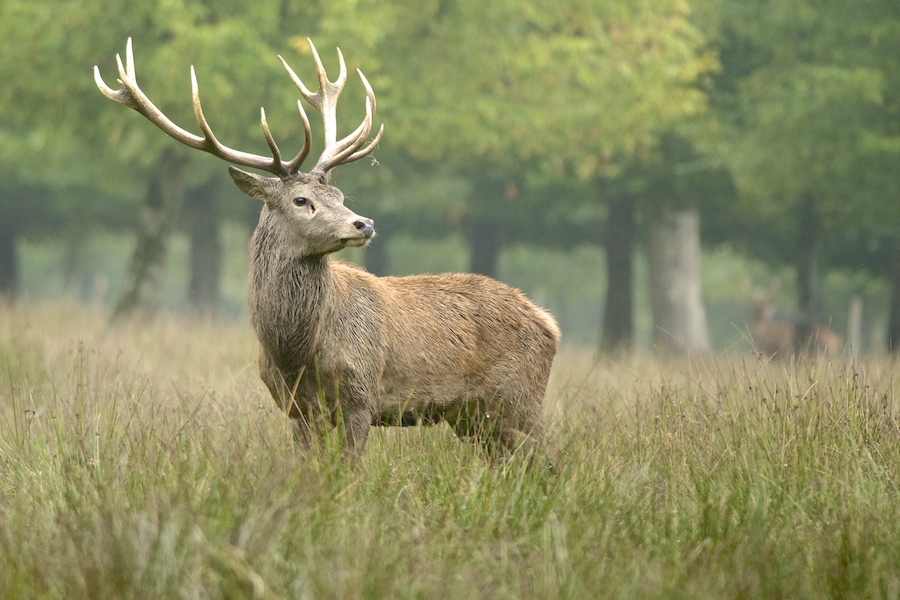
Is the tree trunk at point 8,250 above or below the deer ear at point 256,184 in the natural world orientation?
below

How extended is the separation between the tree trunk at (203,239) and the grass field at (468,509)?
44.6ft

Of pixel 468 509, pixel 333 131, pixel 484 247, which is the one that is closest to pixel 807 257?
pixel 484 247

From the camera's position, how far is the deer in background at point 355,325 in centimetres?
527

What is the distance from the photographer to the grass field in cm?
326

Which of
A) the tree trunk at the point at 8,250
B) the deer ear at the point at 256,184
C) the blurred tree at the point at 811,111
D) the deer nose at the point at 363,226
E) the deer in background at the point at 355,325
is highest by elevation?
the blurred tree at the point at 811,111

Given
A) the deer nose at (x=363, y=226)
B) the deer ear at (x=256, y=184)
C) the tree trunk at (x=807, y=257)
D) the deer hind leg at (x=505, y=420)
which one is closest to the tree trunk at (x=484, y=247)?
the tree trunk at (x=807, y=257)

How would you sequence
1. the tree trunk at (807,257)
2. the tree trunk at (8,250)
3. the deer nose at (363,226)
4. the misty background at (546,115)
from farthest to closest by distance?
the tree trunk at (8,250), the tree trunk at (807,257), the misty background at (546,115), the deer nose at (363,226)

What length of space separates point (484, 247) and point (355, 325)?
54.4ft

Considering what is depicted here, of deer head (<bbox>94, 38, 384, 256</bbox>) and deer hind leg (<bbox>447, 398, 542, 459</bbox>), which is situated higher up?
deer head (<bbox>94, 38, 384, 256</bbox>)


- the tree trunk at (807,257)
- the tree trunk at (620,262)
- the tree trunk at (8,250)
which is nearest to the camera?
the tree trunk at (807,257)

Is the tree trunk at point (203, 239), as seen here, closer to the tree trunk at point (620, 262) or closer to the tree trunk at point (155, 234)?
the tree trunk at point (155, 234)

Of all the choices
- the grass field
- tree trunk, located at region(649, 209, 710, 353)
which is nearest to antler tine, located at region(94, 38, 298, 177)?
the grass field

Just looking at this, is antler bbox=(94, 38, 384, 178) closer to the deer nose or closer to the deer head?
the deer head

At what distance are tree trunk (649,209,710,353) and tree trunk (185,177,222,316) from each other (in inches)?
290
